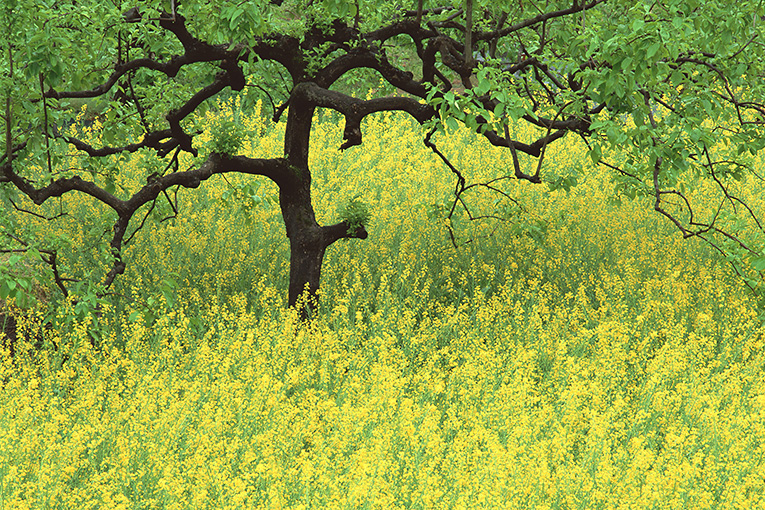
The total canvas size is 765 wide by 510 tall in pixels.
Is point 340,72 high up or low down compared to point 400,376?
up

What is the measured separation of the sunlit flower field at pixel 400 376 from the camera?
13.7ft

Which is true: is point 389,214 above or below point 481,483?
above

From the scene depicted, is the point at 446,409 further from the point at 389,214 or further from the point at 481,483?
the point at 389,214

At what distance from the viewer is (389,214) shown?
9289 mm

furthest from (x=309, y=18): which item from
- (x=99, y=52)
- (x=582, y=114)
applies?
(x=582, y=114)

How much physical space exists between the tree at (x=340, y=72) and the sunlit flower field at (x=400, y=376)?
71 centimetres

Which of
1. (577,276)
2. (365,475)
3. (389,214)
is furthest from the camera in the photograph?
(389,214)

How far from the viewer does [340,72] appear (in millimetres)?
6836

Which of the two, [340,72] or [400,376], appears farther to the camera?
[340,72]

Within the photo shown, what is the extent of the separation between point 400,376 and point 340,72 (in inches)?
107

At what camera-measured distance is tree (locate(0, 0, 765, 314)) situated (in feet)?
16.8

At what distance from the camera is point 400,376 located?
568 centimetres

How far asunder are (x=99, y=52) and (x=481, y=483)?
15.9 ft

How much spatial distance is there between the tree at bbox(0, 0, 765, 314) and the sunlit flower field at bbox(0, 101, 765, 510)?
2.32ft
